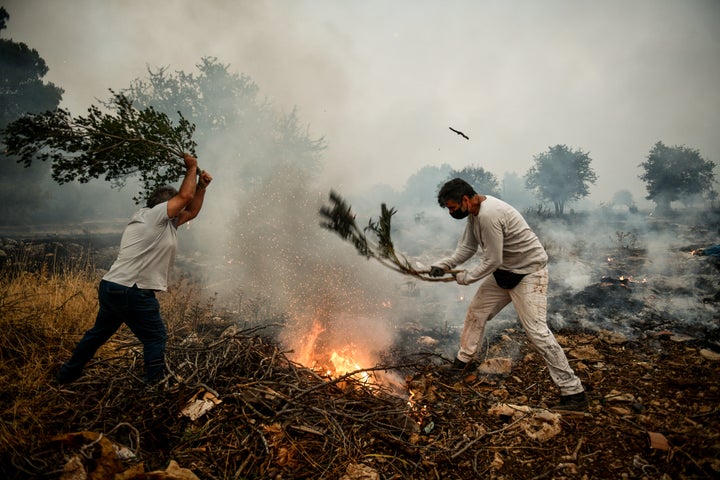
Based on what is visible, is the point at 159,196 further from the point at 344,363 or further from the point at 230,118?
the point at 230,118

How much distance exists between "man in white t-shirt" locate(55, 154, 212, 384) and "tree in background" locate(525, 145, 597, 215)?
31.4 meters

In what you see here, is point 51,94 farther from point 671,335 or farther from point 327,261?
point 671,335

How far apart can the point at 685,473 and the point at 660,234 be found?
14928 mm

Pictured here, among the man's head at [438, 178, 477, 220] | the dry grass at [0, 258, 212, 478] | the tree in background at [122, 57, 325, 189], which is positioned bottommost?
the dry grass at [0, 258, 212, 478]

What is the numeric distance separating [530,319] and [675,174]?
30299 mm

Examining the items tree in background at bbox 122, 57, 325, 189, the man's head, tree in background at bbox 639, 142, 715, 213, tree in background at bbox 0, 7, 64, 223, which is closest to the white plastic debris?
the man's head

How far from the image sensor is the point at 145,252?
262 cm

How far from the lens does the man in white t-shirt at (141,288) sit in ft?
8.35

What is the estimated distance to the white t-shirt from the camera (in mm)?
2566

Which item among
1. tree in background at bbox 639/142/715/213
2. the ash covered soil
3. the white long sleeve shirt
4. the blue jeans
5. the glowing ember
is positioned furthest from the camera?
tree in background at bbox 639/142/715/213

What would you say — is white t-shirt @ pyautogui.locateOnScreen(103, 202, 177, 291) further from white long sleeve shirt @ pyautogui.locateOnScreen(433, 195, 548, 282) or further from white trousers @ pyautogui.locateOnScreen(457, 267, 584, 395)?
white trousers @ pyautogui.locateOnScreen(457, 267, 584, 395)

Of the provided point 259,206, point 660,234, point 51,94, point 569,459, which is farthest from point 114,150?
point 51,94

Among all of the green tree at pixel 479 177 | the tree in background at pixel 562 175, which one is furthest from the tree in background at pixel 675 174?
the green tree at pixel 479 177

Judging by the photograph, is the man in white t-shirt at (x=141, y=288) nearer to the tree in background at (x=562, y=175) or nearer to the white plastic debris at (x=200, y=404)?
the white plastic debris at (x=200, y=404)
